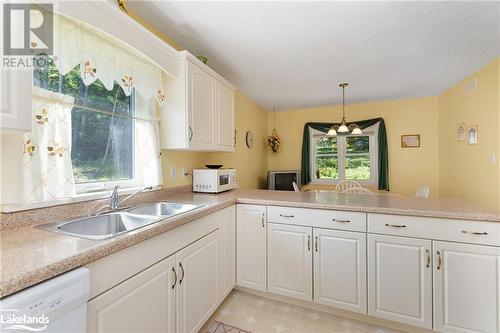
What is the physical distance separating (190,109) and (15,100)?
115 centimetres

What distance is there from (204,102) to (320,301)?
1949 mm

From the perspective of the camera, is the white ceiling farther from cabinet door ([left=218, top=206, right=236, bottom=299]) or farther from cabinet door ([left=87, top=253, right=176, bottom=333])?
cabinet door ([left=87, top=253, right=176, bottom=333])

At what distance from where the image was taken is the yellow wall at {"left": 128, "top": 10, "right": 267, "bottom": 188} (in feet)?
6.89

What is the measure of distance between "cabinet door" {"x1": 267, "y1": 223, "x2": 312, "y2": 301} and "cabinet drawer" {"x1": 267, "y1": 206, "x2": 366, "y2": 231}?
0.06 m

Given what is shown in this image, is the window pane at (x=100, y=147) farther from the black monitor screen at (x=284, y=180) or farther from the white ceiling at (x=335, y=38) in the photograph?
the black monitor screen at (x=284, y=180)

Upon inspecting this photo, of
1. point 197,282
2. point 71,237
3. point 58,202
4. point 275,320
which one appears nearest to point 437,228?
point 275,320

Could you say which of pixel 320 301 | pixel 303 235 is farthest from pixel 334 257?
pixel 320 301

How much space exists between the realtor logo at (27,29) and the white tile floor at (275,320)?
1.86 metres

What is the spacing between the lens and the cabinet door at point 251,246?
196 cm

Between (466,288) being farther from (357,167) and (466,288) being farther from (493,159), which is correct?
(357,167)

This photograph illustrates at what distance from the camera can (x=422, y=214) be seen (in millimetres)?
1494

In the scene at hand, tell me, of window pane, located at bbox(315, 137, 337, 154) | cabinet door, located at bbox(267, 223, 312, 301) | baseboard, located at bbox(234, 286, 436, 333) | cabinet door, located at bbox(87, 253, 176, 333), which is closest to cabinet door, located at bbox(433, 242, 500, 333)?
baseboard, located at bbox(234, 286, 436, 333)

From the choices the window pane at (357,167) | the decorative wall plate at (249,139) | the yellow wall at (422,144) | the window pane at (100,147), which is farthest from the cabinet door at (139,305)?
the window pane at (357,167)

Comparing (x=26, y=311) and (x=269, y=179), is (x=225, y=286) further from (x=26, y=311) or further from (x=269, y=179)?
(x=269, y=179)
